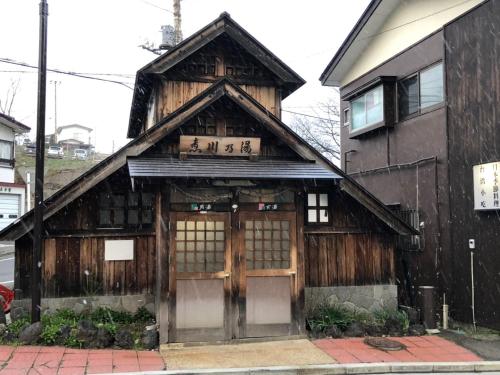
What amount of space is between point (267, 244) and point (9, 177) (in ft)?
107

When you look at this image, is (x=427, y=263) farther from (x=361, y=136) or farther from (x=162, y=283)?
(x=162, y=283)

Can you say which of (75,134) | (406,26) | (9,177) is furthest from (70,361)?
(75,134)

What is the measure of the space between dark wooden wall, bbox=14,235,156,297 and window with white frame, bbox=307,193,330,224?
3.72 meters

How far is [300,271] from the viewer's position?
391 inches

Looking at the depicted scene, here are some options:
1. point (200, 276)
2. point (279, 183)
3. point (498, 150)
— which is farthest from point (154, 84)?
point (498, 150)

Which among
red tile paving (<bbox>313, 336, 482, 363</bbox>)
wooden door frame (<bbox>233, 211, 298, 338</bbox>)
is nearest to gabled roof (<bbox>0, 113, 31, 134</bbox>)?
wooden door frame (<bbox>233, 211, 298, 338</bbox>)

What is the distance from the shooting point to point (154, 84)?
1266 cm

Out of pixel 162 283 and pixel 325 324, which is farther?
pixel 325 324

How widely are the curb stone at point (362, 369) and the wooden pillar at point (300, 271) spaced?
6.42 ft

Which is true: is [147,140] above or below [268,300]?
above

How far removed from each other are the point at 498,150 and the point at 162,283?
8132mm

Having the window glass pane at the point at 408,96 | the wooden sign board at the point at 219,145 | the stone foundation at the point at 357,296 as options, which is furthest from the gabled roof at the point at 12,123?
the stone foundation at the point at 357,296

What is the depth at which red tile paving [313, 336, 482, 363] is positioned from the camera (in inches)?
333

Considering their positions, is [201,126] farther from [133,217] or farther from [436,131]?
[436,131]
